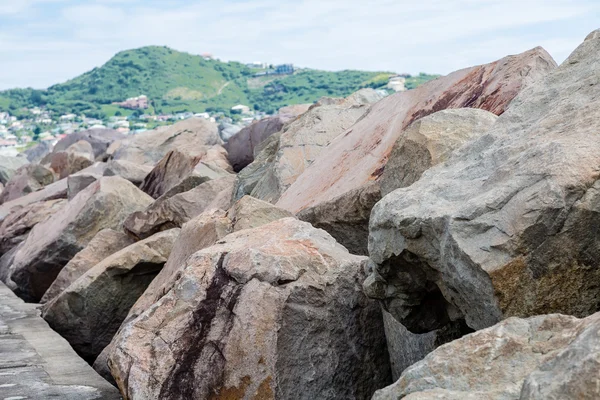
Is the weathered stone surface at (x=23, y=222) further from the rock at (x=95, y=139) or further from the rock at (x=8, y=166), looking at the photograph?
the rock at (x=8, y=166)

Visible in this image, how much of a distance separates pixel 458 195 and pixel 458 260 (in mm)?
433

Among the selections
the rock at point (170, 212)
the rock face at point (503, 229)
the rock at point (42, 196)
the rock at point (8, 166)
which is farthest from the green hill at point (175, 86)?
the rock face at point (503, 229)

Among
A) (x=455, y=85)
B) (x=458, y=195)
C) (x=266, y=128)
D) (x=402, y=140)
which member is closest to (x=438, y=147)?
(x=402, y=140)

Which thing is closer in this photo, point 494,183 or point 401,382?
point 401,382

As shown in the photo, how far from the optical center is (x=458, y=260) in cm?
336

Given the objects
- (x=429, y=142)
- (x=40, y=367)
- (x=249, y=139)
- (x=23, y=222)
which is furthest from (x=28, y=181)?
(x=429, y=142)

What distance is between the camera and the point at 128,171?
1330 centimetres

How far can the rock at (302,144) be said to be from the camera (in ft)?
27.2

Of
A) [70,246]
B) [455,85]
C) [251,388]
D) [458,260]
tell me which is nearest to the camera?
[458,260]

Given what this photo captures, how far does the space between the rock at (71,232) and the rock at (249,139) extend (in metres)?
3.09

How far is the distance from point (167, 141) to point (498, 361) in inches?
581

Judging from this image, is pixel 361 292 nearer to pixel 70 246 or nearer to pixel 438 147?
pixel 438 147

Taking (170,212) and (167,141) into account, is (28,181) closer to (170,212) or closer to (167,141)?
(167,141)

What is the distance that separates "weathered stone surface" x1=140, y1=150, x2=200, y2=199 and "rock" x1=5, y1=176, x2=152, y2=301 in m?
1.21
